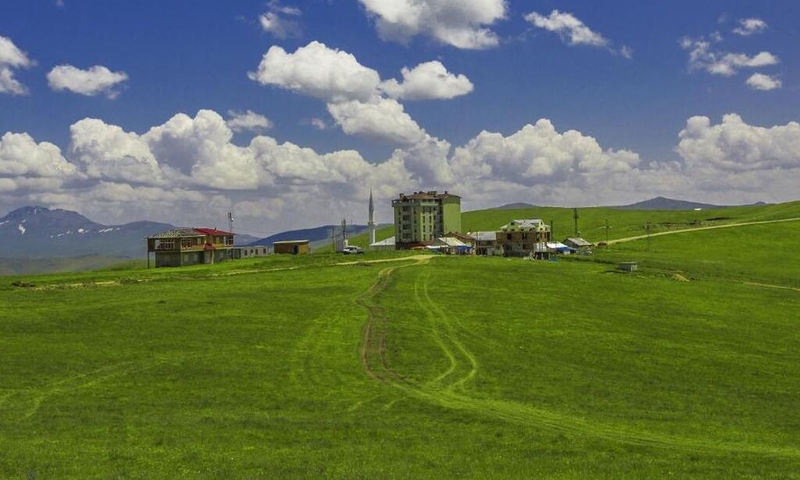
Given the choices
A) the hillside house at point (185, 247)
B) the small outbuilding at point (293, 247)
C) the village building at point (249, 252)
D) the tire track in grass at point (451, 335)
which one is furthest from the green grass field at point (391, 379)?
the small outbuilding at point (293, 247)

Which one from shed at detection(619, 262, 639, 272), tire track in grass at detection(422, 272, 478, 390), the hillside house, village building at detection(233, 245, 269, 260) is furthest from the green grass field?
village building at detection(233, 245, 269, 260)

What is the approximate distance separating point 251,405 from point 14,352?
2472 cm

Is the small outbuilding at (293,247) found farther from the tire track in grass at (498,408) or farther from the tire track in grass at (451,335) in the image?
the tire track in grass at (498,408)

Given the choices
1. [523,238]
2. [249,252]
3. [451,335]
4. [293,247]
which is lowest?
[451,335]

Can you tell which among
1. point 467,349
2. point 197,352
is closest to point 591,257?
point 467,349

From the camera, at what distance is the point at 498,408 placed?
44.5 metres

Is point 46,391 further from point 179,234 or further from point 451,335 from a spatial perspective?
point 179,234

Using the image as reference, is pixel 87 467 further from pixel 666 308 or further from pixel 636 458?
pixel 666 308

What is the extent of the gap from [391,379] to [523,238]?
141m

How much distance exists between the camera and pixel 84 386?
46.2m

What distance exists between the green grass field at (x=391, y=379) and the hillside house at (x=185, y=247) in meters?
37.9

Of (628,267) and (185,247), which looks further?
(185,247)

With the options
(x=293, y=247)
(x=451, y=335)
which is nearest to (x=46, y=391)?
(x=451, y=335)

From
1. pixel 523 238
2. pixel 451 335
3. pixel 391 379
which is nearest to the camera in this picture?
pixel 391 379
